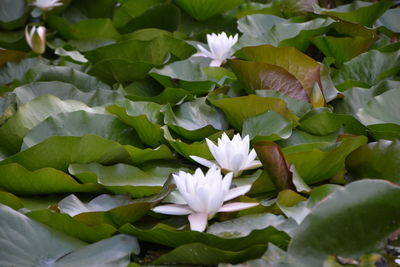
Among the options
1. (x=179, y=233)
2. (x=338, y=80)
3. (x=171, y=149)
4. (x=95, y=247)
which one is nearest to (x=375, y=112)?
(x=338, y=80)

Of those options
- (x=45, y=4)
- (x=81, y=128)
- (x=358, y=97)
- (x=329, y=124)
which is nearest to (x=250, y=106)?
(x=329, y=124)

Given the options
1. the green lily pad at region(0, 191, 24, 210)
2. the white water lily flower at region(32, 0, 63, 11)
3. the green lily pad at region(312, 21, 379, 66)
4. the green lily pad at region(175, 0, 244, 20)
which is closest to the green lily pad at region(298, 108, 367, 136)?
the green lily pad at region(312, 21, 379, 66)

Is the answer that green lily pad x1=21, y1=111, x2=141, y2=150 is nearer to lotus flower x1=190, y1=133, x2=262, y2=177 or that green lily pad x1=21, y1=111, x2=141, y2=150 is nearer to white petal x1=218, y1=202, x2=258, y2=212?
lotus flower x1=190, y1=133, x2=262, y2=177

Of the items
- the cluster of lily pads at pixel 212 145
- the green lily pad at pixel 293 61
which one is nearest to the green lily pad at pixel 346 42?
the cluster of lily pads at pixel 212 145

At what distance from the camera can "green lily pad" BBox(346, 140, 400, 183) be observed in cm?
131

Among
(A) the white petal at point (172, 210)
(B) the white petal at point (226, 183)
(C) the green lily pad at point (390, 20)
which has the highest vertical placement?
(B) the white petal at point (226, 183)

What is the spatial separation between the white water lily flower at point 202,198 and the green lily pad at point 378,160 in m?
0.29

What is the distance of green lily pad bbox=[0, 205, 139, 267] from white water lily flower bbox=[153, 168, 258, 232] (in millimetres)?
104

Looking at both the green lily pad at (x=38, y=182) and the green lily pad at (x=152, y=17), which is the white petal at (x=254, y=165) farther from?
the green lily pad at (x=152, y=17)

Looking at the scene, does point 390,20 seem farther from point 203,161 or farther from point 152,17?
point 203,161

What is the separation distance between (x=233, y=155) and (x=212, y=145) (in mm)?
51

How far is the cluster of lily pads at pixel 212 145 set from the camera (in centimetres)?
110

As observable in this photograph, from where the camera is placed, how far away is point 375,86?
1636 mm

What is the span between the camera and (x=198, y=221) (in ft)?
3.77
